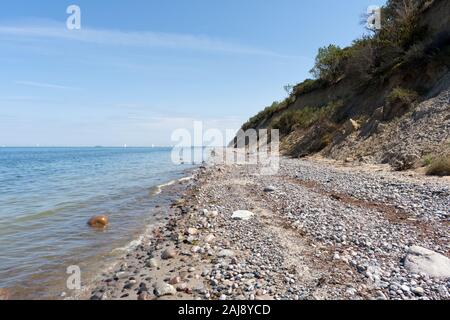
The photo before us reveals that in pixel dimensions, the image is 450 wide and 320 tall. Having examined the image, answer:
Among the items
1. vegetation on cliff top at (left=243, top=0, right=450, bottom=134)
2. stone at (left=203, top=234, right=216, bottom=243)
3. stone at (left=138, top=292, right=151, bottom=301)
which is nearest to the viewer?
stone at (left=138, top=292, right=151, bottom=301)

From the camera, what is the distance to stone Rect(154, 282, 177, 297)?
5.34 metres

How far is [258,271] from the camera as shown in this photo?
5.61 m

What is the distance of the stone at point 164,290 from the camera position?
5.34 m

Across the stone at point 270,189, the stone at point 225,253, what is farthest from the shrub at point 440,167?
the stone at point 225,253

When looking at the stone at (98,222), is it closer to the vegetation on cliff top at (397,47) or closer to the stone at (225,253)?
the stone at (225,253)

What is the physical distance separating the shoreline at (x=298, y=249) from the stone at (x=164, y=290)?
0.05ft

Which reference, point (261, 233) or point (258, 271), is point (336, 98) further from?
point (258, 271)

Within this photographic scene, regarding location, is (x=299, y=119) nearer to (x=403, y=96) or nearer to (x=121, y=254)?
(x=403, y=96)

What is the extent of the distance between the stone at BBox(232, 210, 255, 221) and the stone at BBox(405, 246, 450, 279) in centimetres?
470

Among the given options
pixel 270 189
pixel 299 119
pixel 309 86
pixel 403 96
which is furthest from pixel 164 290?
pixel 309 86

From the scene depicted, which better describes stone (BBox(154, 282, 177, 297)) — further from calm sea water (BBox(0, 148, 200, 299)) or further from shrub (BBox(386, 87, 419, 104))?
shrub (BBox(386, 87, 419, 104))

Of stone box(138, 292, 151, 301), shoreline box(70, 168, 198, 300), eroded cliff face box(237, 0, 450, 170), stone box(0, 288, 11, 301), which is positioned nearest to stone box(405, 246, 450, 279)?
stone box(138, 292, 151, 301)
